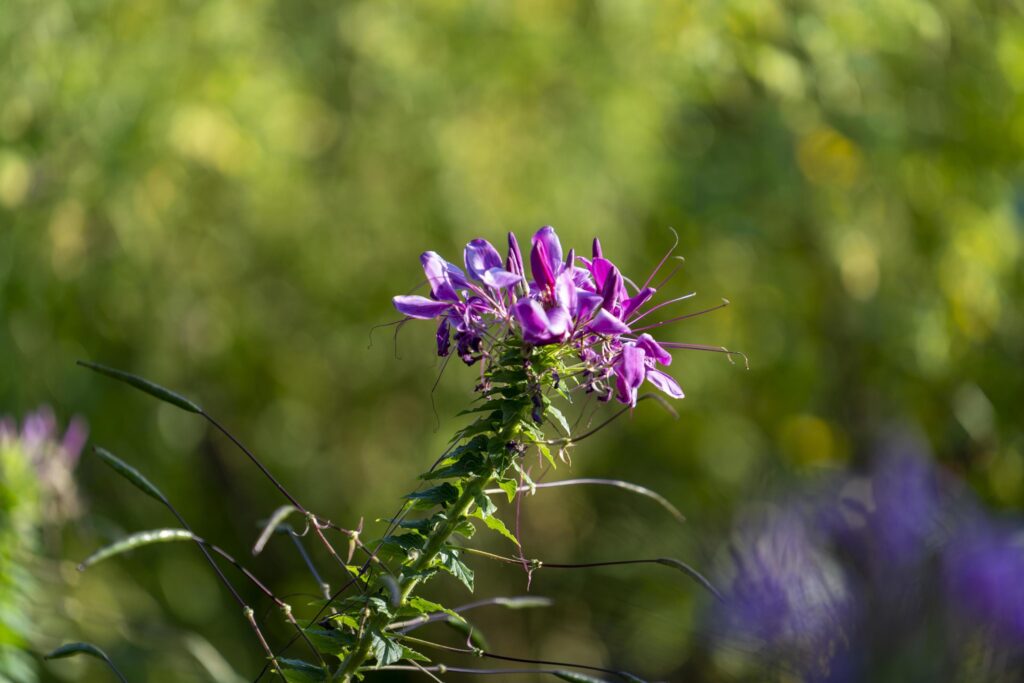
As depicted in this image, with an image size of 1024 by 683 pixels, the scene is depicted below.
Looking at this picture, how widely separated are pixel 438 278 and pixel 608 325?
133mm

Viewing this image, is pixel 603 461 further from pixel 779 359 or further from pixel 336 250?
pixel 336 250

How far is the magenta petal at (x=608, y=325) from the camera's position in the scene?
0.70m

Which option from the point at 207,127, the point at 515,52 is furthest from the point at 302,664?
the point at 515,52

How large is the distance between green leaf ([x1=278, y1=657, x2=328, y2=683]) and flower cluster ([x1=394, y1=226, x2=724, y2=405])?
9.4 inches

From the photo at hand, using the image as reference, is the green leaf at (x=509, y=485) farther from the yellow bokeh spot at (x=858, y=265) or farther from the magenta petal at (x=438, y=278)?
the yellow bokeh spot at (x=858, y=265)

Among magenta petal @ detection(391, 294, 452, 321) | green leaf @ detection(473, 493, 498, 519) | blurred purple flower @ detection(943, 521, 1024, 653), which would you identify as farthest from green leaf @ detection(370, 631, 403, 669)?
blurred purple flower @ detection(943, 521, 1024, 653)

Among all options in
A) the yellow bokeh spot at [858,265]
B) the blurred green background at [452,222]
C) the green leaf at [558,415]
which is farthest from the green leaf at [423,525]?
the yellow bokeh spot at [858,265]

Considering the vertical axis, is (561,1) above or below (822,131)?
above

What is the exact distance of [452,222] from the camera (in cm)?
326

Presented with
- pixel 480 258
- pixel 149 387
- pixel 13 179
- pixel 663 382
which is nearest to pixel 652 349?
pixel 663 382

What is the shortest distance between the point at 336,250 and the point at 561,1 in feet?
3.56

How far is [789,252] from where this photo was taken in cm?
348

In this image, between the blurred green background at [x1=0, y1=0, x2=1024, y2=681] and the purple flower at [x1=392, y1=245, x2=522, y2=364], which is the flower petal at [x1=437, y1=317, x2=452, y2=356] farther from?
the blurred green background at [x1=0, y1=0, x2=1024, y2=681]

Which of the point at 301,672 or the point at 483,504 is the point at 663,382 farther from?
the point at 301,672
